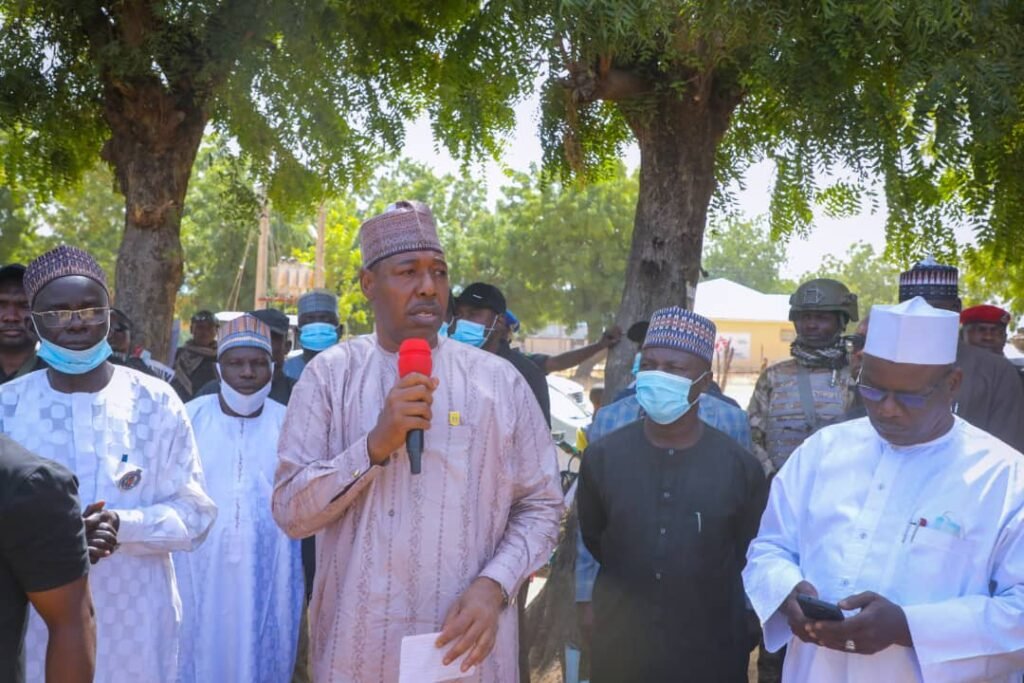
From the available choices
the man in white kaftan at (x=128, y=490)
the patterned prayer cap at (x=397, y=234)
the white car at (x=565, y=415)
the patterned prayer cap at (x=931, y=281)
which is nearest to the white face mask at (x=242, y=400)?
the man in white kaftan at (x=128, y=490)

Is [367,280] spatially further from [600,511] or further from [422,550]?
[600,511]

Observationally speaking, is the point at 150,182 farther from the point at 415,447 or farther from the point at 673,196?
the point at 415,447

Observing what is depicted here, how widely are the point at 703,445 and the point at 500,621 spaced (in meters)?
1.61

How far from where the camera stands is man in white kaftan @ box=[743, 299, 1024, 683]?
10.1ft

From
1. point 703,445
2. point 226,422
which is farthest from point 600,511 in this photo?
point 226,422

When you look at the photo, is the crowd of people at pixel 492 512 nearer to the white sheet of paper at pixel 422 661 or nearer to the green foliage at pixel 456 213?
the white sheet of paper at pixel 422 661

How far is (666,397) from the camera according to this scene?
4.49m

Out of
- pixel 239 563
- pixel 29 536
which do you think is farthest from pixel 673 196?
pixel 29 536

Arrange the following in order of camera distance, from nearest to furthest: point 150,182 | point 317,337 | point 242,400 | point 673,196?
point 242,400
point 673,196
point 150,182
point 317,337

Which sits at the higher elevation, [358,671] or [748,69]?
[748,69]

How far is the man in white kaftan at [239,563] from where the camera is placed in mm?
5344

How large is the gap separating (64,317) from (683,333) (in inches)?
102

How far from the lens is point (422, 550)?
10.3 ft

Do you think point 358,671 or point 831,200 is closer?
point 358,671
